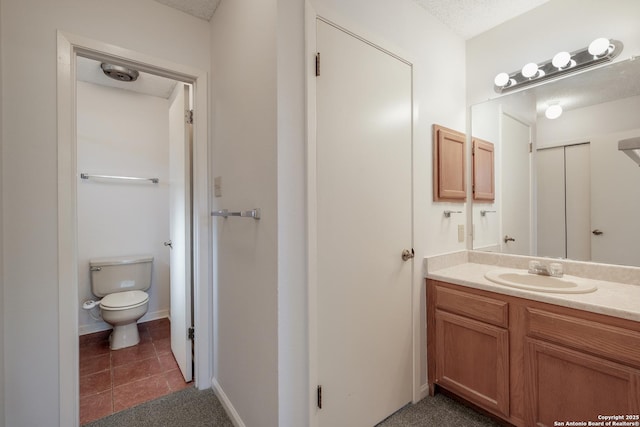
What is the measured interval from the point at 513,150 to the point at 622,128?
550 millimetres

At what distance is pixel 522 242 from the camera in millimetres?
1893

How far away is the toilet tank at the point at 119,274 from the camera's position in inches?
100

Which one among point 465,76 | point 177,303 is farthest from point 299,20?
point 177,303

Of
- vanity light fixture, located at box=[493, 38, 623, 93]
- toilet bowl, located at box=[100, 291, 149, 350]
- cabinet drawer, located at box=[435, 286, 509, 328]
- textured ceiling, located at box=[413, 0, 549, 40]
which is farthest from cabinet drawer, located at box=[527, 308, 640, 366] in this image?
toilet bowl, located at box=[100, 291, 149, 350]

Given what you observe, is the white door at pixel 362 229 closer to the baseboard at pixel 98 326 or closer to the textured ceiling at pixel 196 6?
the textured ceiling at pixel 196 6

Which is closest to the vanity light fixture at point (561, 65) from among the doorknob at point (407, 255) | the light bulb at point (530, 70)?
the light bulb at point (530, 70)

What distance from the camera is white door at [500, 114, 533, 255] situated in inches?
75.1

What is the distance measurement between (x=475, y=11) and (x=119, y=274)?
369cm

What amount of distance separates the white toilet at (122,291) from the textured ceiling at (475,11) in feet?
10.6

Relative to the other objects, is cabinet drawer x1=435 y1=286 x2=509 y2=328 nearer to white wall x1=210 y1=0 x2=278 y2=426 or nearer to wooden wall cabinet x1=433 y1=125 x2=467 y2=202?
wooden wall cabinet x1=433 y1=125 x2=467 y2=202

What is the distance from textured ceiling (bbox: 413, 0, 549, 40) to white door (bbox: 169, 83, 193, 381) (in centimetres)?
183

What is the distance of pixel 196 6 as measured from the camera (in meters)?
1.70

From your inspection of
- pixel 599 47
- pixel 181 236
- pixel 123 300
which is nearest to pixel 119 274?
pixel 123 300

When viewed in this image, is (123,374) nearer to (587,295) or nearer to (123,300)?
(123,300)
